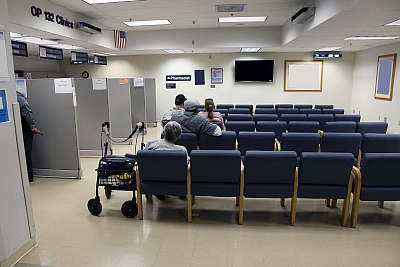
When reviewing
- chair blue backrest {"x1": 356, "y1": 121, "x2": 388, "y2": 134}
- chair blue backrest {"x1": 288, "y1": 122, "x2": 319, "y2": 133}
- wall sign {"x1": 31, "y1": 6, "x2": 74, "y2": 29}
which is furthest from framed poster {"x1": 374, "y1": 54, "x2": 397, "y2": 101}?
wall sign {"x1": 31, "y1": 6, "x2": 74, "y2": 29}

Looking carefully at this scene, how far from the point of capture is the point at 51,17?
19.2ft

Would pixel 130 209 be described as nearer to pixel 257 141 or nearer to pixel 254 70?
pixel 257 141

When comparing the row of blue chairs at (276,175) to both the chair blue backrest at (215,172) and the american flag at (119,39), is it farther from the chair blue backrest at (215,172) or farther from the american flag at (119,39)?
the american flag at (119,39)

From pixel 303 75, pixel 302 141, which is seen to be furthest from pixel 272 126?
pixel 303 75

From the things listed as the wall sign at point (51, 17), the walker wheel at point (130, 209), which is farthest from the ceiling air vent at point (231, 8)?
the walker wheel at point (130, 209)

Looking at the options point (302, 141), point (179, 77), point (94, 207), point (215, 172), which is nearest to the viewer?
point (215, 172)

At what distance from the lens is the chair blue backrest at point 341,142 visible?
4129 mm

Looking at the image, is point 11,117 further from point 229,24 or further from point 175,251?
point 229,24

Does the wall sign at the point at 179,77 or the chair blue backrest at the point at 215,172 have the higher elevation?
the wall sign at the point at 179,77

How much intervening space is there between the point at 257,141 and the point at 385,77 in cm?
701

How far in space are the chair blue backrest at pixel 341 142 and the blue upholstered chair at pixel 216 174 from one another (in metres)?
1.82

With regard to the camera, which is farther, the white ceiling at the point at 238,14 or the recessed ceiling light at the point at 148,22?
the recessed ceiling light at the point at 148,22

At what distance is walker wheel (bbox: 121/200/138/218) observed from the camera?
3354 mm

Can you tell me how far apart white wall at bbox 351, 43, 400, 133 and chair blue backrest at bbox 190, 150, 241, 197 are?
7.17 m
